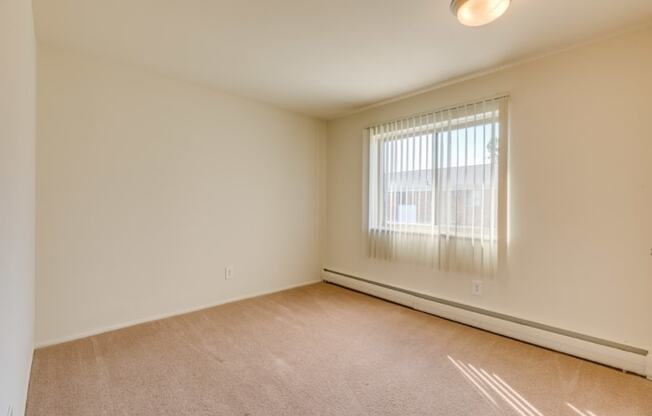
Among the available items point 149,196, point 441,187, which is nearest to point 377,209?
point 441,187

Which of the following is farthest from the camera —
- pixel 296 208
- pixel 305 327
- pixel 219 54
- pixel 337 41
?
pixel 296 208

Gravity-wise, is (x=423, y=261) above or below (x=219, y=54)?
below

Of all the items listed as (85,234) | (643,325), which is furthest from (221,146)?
(643,325)

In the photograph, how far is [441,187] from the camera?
291 centimetres

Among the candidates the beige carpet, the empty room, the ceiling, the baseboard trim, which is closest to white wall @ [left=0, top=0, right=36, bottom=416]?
the empty room

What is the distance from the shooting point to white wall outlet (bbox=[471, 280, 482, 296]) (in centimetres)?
272

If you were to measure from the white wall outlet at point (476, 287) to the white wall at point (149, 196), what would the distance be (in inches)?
82.9

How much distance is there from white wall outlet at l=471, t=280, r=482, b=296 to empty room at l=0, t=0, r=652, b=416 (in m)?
0.03

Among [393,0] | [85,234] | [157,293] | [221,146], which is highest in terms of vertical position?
[393,0]

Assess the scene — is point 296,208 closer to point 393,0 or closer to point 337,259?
point 337,259

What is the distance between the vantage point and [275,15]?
6.26 feet

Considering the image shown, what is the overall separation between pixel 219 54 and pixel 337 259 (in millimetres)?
2718

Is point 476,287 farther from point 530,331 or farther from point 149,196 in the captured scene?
point 149,196

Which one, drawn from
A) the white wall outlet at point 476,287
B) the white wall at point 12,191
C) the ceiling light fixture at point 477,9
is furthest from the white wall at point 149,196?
the ceiling light fixture at point 477,9
